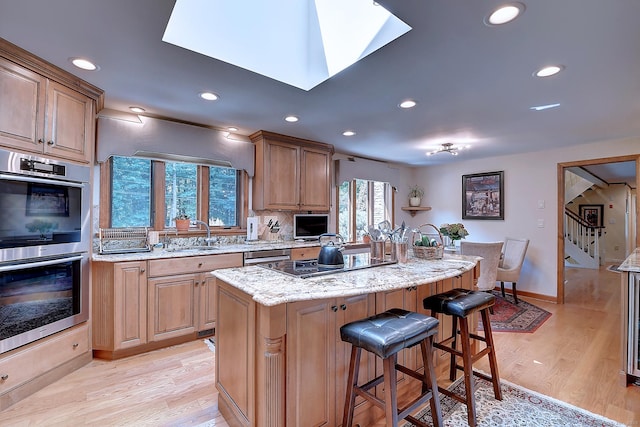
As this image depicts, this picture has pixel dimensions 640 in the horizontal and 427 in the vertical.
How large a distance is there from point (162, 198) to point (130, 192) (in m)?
0.31

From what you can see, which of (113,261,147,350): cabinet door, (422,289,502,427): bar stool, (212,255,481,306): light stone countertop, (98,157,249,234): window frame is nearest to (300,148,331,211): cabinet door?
(98,157,249,234): window frame

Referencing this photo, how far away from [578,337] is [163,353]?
163 inches

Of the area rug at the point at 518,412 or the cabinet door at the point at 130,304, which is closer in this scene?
the area rug at the point at 518,412

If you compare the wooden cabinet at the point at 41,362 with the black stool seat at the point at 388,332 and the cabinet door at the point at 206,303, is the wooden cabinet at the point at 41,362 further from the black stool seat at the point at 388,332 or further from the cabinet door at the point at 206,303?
the black stool seat at the point at 388,332

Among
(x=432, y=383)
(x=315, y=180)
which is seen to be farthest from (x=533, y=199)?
(x=432, y=383)

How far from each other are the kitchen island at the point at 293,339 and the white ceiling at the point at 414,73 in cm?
138

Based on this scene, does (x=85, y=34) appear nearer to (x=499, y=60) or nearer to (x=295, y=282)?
(x=295, y=282)

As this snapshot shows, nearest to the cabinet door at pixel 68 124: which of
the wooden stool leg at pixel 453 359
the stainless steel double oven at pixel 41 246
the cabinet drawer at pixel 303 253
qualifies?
the stainless steel double oven at pixel 41 246

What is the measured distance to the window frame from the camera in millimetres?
2994

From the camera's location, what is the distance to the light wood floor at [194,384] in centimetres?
189

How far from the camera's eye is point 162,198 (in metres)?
3.38

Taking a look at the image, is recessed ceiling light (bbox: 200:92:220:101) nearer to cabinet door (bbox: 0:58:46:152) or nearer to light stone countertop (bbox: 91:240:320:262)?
cabinet door (bbox: 0:58:46:152)

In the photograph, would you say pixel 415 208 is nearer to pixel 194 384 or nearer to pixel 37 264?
pixel 194 384

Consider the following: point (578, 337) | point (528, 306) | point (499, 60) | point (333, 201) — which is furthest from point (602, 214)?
point (499, 60)
